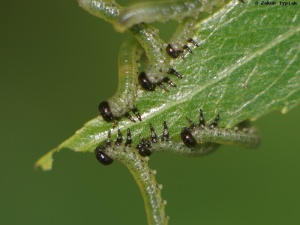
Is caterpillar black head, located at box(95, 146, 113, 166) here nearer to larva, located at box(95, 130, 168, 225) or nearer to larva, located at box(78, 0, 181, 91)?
larva, located at box(95, 130, 168, 225)

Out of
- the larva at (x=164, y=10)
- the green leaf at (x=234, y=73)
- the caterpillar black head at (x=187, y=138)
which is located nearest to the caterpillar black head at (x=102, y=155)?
the green leaf at (x=234, y=73)

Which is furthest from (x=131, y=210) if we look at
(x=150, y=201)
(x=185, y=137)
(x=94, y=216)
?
(x=185, y=137)

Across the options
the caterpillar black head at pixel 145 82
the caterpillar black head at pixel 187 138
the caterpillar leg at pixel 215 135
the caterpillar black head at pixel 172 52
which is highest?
the caterpillar black head at pixel 172 52

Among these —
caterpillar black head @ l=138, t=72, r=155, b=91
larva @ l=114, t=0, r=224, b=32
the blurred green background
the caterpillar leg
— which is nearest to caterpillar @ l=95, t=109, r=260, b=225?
the caterpillar leg

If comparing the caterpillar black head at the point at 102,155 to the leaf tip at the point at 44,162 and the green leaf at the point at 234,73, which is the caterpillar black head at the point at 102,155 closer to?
the green leaf at the point at 234,73

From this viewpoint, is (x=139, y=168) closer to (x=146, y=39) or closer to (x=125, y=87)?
(x=125, y=87)

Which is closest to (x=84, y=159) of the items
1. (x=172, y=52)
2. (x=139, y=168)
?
(x=139, y=168)
